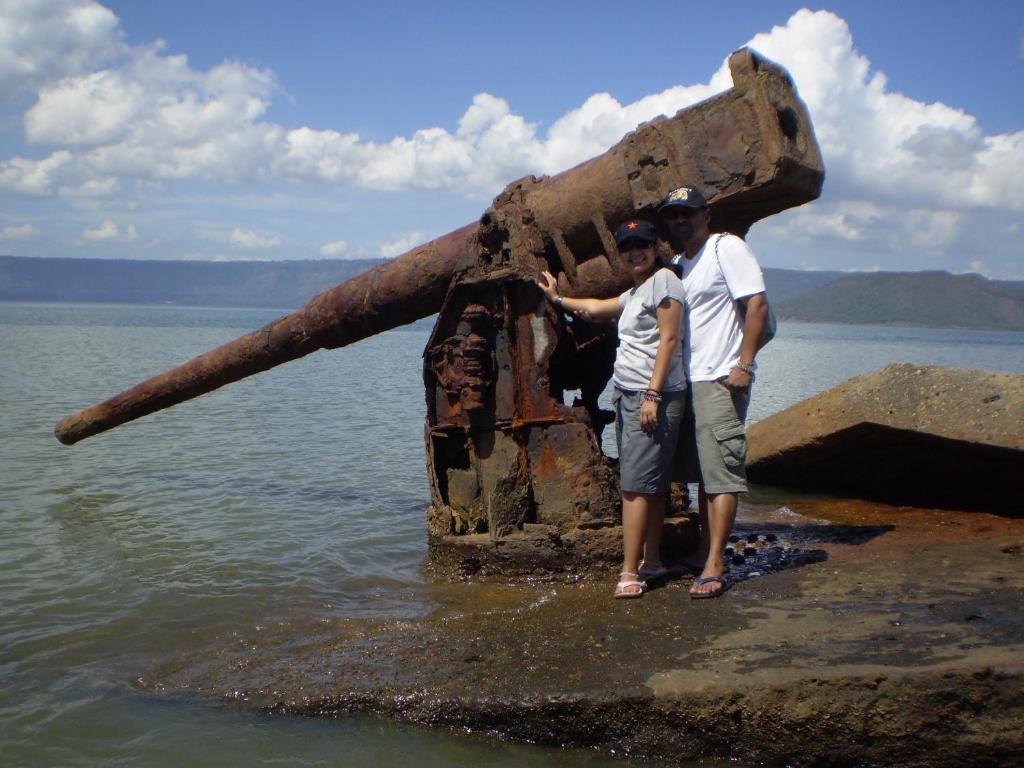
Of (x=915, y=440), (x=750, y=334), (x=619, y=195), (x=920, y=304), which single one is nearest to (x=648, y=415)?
(x=750, y=334)

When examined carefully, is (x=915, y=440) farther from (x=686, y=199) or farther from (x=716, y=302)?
(x=686, y=199)

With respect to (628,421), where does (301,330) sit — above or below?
above

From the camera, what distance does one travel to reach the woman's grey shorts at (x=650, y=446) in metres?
4.41

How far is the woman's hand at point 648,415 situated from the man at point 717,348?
0.24 meters

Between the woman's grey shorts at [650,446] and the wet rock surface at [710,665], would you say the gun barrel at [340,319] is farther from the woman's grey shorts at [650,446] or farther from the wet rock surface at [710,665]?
the wet rock surface at [710,665]

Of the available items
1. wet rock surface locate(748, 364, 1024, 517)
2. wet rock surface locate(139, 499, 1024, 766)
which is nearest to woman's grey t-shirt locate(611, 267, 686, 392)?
wet rock surface locate(139, 499, 1024, 766)

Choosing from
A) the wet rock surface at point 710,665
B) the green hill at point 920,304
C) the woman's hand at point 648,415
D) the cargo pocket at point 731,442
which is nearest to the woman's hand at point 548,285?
the woman's hand at point 648,415

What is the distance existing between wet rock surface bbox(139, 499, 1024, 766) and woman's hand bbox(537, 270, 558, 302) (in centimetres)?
153

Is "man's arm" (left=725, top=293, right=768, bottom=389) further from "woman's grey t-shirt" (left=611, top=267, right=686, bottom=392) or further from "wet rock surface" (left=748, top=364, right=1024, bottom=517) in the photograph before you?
"wet rock surface" (left=748, top=364, right=1024, bottom=517)

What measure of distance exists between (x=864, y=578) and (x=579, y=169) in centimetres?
265

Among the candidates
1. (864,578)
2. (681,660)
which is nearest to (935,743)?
(681,660)

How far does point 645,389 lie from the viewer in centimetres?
439

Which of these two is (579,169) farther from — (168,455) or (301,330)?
(168,455)

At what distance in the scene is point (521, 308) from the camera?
5.23 meters
